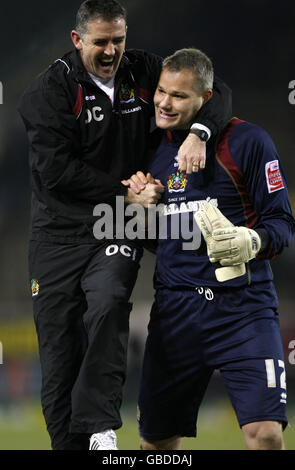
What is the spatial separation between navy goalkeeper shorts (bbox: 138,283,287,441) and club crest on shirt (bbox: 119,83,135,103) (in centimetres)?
74

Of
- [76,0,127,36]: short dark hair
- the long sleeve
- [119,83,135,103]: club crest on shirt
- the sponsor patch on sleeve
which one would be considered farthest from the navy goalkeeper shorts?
[76,0,127,36]: short dark hair

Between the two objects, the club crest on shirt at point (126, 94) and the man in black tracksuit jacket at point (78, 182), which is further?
the club crest on shirt at point (126, 94)

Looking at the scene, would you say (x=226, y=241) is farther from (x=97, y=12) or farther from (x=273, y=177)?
(x=97, y=12)

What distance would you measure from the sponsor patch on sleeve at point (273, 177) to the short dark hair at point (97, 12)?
0.78m

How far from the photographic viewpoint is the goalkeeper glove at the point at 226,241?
263 cm

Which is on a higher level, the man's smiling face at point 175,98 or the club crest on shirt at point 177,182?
the man's smiling face at point 175,98

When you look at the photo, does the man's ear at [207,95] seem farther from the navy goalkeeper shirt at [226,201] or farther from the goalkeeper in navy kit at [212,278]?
the navy goalkeeper shirt at [226,201]

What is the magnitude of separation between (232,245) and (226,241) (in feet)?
0.08

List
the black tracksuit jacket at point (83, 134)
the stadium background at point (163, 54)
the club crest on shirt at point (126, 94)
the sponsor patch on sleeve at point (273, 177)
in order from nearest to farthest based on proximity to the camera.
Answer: the sponsor patch on sleeve at point (273, 177)
the black tracksuit jacket at point (83, 134)
the club crest on shirt at point (126, 94)
the stadium background at point (163, 54)

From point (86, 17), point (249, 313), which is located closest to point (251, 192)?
point (249, 313)

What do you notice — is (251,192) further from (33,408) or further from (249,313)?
(33,408)

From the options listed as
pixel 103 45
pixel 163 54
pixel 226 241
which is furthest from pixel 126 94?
pixel 163 54

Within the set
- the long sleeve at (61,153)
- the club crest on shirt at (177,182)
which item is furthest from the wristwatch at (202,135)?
the long sleeve at (61,153)

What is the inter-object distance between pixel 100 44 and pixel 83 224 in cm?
67
